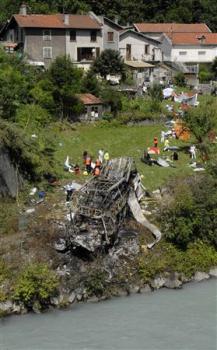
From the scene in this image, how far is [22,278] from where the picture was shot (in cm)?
1833

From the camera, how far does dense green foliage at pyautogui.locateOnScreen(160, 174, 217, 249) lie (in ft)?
68.1

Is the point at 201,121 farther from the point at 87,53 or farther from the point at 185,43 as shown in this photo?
the point at 185,43

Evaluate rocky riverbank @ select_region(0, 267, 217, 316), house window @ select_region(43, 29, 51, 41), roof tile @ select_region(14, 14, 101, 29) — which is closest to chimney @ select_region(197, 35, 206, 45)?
roof tile @ select_region(14, 14, 101, 29)

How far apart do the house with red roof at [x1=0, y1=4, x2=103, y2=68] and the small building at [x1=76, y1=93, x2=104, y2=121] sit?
32.6 feet

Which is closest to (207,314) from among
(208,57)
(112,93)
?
(112,93)

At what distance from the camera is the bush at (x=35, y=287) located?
17938 millimetres

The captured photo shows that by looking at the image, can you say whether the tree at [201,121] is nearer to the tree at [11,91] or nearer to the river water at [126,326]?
the tree at [11,91]

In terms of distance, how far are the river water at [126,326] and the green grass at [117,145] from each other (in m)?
7.82

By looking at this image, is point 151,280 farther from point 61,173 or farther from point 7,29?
point 7,29

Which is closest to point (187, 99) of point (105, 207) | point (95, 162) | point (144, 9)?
point (95, 162)

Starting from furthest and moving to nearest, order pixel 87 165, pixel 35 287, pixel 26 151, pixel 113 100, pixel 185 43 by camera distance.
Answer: pixel 185 43 → pixel 113 100 → pixel 87 165 → pixel 26 151 → pixel 35 287

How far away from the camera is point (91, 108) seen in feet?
122

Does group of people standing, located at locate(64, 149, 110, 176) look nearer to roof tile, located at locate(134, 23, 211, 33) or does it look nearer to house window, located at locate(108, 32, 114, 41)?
house window, located at locate(108, 32, 114, 41)

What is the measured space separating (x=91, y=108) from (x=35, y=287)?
806 inches
